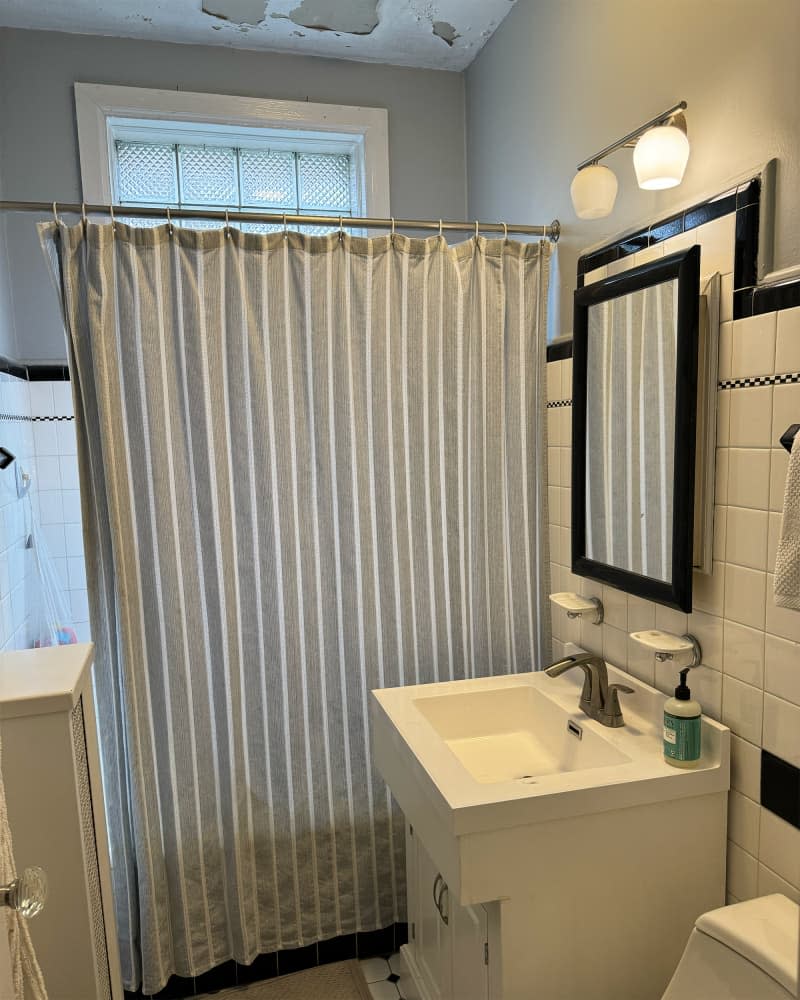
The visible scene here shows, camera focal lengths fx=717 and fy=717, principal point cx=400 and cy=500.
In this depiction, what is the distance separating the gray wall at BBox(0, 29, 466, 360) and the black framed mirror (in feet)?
4.23

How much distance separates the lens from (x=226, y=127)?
2.40 metres

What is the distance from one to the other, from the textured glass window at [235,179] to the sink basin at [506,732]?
1.62 metres

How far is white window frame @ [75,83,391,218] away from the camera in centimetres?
228

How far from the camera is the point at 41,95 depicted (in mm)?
2242

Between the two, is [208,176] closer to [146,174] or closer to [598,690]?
[146,174]

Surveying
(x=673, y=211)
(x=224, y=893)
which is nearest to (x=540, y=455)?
(x=673, y=211)

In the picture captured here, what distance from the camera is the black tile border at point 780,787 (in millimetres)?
1261

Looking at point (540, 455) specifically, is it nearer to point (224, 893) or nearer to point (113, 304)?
point (113, 304)

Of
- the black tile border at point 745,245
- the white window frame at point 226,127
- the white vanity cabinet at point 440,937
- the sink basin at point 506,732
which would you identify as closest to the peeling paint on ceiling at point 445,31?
the white window frame at point 226,127

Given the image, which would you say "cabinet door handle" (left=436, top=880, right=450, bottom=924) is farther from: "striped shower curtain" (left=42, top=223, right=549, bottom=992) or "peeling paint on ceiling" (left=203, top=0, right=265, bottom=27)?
"peeling paint on ceiling" (left=203, top=0, right=265, bottom=27)

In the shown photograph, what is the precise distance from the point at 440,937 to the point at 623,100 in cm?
205

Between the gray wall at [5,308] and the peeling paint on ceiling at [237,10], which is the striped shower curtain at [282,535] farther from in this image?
the peeling paint on ceiling at [237,10]

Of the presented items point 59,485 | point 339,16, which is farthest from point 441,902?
point 339,16

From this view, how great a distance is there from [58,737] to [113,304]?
1.05m
